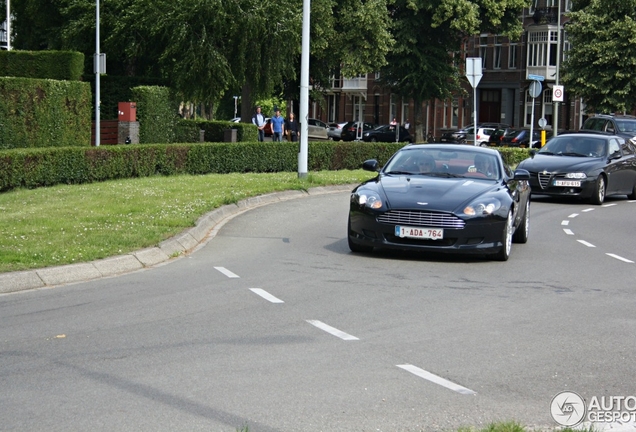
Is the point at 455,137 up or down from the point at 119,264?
up

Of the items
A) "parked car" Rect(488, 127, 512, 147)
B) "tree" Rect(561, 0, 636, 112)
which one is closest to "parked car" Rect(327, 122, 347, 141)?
"parked car" Rect(488, 127, 512, 147)

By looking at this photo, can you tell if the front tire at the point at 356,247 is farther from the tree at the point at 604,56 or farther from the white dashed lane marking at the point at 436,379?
the tree at the point at 604,56

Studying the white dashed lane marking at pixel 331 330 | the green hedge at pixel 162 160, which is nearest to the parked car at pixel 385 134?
the green hedge at pixel 162 160

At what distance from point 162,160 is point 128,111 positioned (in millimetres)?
9992

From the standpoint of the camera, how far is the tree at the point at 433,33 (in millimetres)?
55938

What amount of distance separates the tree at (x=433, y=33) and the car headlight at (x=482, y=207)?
1762 inches

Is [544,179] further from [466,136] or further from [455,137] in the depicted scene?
[466,136]

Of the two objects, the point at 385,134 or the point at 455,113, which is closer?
the point at 385,134

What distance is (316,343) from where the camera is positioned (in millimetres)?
7465

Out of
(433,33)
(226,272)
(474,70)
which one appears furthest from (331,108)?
(226,272)

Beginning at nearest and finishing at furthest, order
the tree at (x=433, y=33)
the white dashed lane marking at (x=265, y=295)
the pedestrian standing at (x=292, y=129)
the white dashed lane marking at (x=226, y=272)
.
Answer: the white dashed lane marking at (x=265, y=295) → the white dashed lane marking at (x=226, y=272) → the pedestrian standing at (x=292, y=129) → the tree at (x=433, y=33)

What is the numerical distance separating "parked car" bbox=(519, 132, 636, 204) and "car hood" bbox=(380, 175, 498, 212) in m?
9.95

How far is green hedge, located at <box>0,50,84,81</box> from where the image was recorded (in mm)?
34688

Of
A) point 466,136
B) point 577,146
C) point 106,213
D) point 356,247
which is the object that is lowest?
point 356,247
